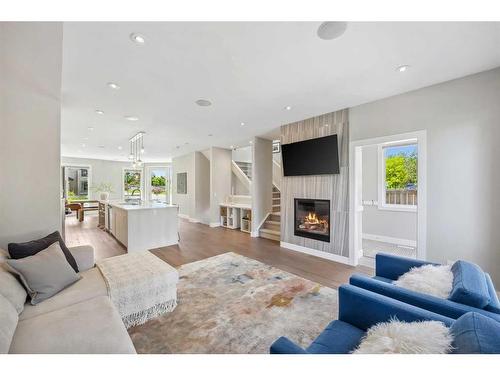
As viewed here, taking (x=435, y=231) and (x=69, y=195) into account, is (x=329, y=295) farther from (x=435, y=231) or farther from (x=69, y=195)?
(x=69, y=195)

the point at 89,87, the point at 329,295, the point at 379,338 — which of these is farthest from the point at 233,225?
the point at 379,338

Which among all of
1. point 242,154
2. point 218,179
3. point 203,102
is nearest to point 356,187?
point 203,102

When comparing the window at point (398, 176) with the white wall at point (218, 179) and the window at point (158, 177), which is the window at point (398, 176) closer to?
the white wall at point (218, 179)

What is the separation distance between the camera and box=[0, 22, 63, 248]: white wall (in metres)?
1.97

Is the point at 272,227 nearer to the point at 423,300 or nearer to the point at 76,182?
the point at 423,300

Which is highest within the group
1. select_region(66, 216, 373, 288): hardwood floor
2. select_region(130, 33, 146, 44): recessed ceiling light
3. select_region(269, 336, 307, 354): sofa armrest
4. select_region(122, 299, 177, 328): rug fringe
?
select_region(130, 33, 146, 44): recessed ceiling light

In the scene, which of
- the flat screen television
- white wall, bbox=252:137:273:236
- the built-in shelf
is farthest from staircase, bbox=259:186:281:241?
the flat screen television

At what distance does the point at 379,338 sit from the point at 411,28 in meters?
2.30

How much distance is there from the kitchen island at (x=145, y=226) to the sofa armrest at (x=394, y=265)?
4.23m

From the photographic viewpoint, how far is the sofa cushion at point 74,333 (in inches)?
45.9

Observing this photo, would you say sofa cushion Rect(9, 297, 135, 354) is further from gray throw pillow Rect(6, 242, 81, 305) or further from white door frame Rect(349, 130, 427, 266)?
white door frame Rect(349, 130, 427, 266)

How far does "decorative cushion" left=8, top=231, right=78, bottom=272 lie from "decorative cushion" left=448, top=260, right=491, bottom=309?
123 inches

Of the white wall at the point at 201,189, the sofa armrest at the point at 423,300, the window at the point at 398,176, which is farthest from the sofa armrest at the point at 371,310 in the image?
the white wall at the point at 201,189
